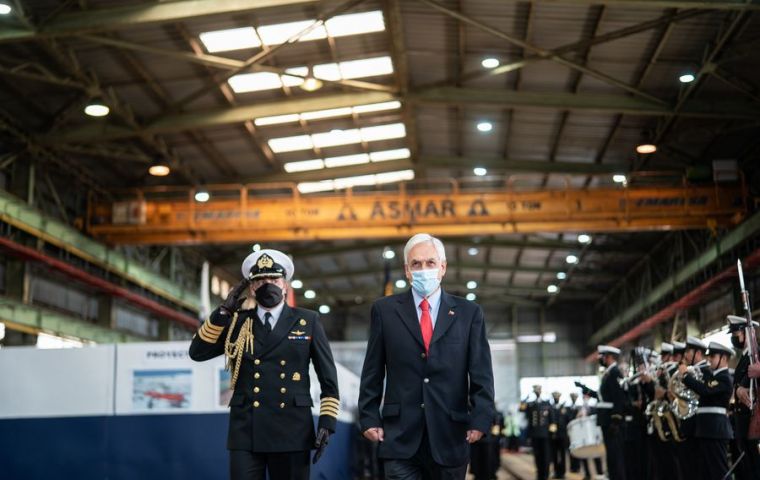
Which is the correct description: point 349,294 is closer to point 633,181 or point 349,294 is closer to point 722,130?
point 633,181

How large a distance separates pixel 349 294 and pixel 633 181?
20.5m

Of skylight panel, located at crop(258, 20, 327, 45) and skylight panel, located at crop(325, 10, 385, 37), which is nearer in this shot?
skylight panel, located at crop(258, 20, 327, 45)

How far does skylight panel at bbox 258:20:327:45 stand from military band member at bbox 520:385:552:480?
32.4 ft

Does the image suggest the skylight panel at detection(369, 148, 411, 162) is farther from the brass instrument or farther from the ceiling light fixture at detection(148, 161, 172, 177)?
the brass instrument

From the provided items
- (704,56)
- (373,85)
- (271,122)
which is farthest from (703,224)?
(271,122)

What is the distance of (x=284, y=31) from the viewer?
21250 mm

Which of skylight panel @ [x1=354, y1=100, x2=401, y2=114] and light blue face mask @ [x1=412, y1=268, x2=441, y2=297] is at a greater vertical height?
skylight panel @ [x1=354, y1=100, x2=401, y2=114]

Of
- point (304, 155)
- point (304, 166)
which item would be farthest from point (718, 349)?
point (304, 166)

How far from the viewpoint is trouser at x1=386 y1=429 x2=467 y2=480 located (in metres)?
5.24

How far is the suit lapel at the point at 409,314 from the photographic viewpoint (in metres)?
5.47

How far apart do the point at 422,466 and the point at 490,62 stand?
18.6 meters

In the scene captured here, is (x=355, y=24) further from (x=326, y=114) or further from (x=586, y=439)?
(x=586, y=439)

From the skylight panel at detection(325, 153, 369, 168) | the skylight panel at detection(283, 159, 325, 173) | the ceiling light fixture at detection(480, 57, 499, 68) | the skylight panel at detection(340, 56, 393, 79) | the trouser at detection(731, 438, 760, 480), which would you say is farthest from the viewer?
the skylight panel at detection(325, 153, 369, 168)

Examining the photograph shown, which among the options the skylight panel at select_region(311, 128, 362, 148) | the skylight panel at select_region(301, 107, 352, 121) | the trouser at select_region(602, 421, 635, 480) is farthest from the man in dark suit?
the skylight panel at select_region(311, 128, 362, 148)
